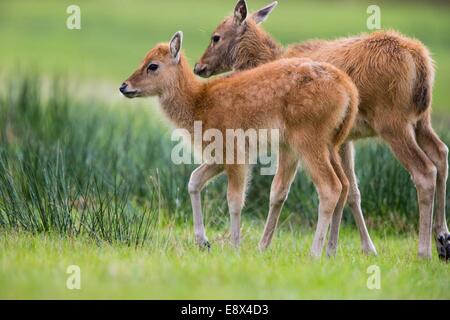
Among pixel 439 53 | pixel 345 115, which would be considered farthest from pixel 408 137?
pixel 439 53

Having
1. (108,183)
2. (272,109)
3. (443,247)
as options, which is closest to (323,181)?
(272,109)

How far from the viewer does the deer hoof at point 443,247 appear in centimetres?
849

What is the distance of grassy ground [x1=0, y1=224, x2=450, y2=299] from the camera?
657 cm

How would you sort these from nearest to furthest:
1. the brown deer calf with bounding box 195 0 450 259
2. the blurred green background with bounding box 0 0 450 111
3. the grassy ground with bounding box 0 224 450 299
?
1. the grassy ground with bounding box 0 224 450 299
2. the brown deer calf with bounding box 195 0 450 259
3. the blurred green background with bounding box 0 0 450 111

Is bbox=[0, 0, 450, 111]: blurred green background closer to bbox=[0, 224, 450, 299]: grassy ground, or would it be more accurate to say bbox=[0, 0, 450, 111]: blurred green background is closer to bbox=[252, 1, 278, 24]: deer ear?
bbox=[252, 1, 278, 24]: deer ear

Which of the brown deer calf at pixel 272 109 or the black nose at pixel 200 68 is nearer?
the brown deer calf at pixel 272 109

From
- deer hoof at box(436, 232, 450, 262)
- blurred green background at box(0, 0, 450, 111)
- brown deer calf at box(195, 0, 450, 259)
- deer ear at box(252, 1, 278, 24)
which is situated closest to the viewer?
deer hoof at box(436, 232, 450, 262)

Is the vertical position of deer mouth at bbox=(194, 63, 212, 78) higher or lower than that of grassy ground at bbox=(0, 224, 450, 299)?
higher

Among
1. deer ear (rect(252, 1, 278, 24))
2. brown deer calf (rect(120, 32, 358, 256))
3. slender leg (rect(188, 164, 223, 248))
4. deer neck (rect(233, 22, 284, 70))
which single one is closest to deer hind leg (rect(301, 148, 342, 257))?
brown deer calf (rect(120, 32, 358, 256))

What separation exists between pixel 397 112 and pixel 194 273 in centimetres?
289

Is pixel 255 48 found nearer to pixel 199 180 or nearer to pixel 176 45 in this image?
pixel 176 45

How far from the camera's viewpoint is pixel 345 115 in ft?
26.9

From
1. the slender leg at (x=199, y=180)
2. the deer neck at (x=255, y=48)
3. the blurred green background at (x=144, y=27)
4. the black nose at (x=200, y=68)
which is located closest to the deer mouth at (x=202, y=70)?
the black nose at (x=200, y=68)

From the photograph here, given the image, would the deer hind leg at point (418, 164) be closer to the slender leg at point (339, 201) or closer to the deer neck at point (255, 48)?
the slender leg at point (339, 201)
